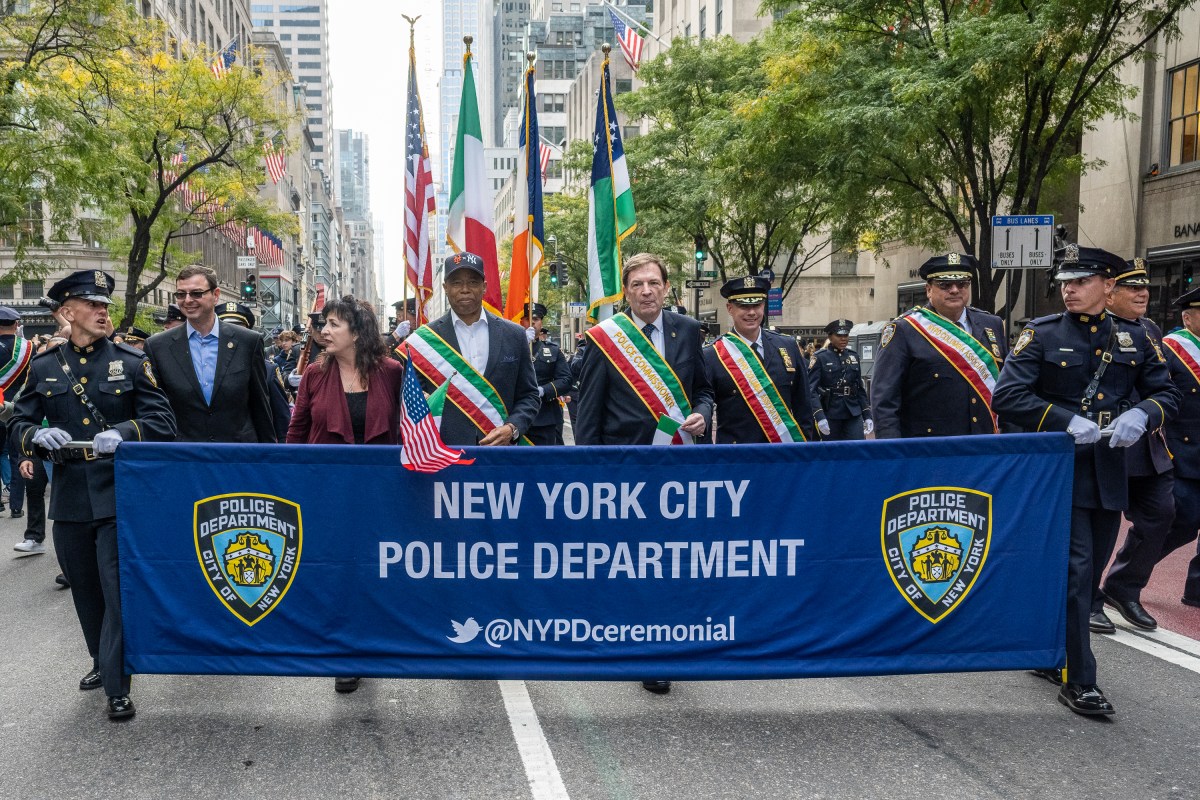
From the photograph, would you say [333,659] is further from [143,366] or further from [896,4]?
[896,4]

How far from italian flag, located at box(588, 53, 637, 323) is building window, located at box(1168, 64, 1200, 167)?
577 inches

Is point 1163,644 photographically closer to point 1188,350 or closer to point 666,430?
point 1188,350

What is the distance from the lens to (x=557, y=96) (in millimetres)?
114000

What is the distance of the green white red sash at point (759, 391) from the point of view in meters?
6.41

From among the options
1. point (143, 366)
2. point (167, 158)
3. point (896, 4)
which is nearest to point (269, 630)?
point (143, 366)

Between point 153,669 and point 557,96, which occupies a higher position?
point 557,96

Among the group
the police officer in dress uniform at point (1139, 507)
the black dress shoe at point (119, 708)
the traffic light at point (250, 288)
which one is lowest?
the black dress shoe at point (119, 708)

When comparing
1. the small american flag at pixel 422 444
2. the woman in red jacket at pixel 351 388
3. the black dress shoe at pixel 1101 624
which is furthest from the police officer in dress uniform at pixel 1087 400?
the woman in red jacket at pixel 351 388

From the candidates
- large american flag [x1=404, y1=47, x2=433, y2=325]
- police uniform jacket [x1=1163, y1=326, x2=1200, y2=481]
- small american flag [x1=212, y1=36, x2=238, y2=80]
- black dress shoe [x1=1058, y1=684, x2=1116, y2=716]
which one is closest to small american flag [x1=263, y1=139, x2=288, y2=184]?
small american flag [x1=212, y1=36, x2=238, y2=80]

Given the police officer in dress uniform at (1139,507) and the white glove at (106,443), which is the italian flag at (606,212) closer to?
the police officer in dress uniform at (1139,507)

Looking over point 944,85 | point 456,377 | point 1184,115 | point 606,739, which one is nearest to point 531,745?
point 606,739

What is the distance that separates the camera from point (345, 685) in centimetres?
519

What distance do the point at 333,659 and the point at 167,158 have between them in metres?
25.0

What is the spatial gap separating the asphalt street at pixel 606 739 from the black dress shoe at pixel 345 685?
0.13 ft
